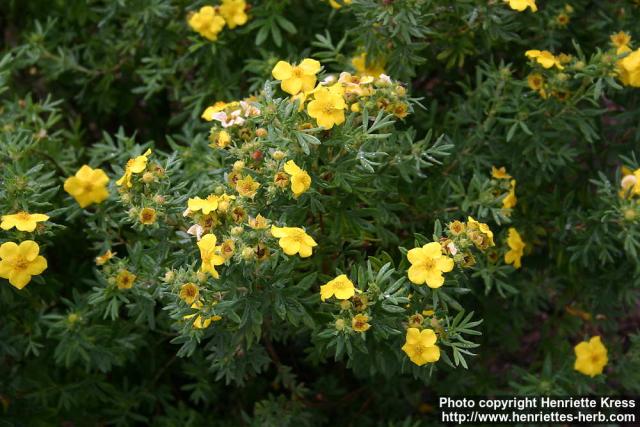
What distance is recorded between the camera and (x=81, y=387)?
3.37 metres

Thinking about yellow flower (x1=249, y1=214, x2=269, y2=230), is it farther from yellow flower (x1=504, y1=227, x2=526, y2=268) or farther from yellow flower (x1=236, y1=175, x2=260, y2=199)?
yellow flower (x1=504, y1=227, x2=526, y2=268)

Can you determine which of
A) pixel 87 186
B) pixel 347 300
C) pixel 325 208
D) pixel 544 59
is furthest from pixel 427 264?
pixel 87 186

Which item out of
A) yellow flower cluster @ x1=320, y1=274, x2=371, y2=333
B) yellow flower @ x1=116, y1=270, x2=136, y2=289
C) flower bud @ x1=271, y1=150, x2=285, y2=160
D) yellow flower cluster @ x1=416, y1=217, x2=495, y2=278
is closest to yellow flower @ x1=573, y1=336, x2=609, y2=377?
yellow flower cluster @ x1=416, y1=217, x2=495, y2=278

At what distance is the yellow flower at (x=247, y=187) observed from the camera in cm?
237

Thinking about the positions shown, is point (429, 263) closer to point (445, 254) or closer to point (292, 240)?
point (445, 254)

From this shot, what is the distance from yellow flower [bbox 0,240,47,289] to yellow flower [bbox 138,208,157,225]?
0.39 meters

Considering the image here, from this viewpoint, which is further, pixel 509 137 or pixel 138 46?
pixel 138 46

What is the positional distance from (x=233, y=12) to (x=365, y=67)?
68cm

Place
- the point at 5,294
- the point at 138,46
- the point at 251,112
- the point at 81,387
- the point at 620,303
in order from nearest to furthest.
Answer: the point at 251,112 → the point at 5,294 → the point at 81,387 → the point at 620,303 → the point at 138,46

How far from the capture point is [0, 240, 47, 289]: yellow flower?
8.16 ft

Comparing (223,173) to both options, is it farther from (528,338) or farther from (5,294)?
(528,338)

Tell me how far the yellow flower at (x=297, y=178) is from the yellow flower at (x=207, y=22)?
125 cm

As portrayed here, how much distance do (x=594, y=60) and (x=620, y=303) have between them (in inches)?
51.6

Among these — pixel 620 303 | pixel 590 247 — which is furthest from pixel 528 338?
pixel 590 247
